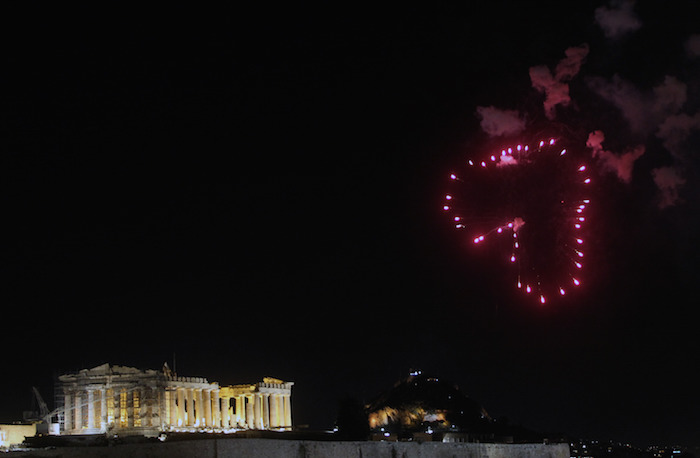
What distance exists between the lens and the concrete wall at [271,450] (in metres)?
43.9

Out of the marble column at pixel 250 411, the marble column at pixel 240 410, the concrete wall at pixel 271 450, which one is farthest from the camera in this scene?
the marble column at pixel 250 411

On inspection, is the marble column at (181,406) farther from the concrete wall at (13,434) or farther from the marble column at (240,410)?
the concrete wall at (13,434)

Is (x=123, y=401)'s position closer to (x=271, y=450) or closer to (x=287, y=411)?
(x=287, y=411)

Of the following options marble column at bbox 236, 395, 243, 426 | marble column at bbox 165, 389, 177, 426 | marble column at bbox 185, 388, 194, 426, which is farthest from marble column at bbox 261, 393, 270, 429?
marble column at bbox 165, 389, 177, 426

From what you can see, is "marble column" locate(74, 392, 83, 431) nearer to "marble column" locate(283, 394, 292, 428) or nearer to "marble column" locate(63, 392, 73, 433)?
"marble column" locate(63, 392, 73, 433)

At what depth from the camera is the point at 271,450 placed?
47.9 metres

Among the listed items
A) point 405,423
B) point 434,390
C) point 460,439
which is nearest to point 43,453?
point 460,439

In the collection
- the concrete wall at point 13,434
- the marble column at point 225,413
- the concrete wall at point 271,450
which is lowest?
the concrete wall at point 271,450

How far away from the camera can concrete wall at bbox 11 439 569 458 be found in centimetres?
4388

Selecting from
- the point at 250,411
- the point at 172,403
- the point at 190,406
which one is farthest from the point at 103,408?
the point at 250,411

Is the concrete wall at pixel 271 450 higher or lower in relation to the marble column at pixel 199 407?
lower

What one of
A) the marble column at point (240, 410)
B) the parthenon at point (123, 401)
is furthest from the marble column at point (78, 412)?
the marble column at point (240, 410)

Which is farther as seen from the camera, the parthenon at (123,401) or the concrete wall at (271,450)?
the parthenon at (123,401)

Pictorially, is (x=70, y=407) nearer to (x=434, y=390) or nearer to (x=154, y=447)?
(x=154, y=447)
